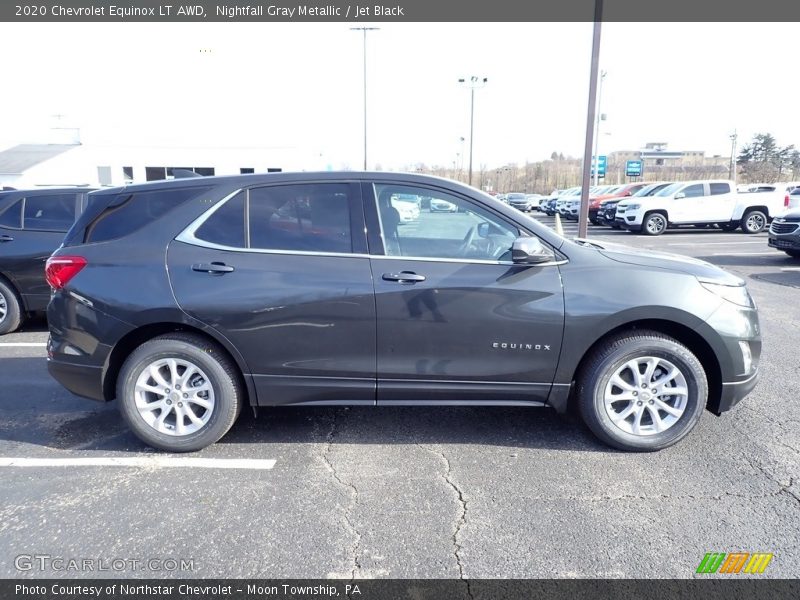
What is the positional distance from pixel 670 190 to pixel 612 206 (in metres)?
2.64

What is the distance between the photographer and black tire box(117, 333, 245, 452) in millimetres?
3488

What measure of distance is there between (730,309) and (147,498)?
3.77 meters

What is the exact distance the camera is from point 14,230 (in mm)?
6551

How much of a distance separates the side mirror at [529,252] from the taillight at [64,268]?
9.26 feet

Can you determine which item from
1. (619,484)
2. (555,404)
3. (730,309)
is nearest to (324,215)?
(555,404)

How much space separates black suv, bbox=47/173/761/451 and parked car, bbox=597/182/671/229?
734 inches

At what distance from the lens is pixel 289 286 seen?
3396 mm

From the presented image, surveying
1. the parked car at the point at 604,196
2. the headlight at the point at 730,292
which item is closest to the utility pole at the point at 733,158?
the parked car at the point at 604,196

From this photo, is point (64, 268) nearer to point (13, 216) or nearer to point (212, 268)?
point (212, 268)

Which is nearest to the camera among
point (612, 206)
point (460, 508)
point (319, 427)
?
point (460, 508)

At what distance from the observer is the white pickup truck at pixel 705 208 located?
1888 cm

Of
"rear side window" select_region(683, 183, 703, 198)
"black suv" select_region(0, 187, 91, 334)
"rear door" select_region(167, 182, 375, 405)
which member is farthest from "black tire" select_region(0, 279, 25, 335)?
"rear side window" select_region(683, 183, 703, 198)

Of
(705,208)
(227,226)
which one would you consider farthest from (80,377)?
(705,208)

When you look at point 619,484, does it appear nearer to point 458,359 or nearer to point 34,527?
point 458,359
